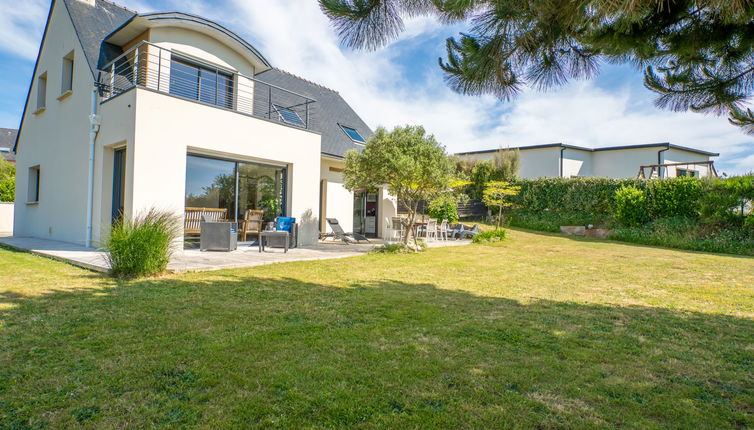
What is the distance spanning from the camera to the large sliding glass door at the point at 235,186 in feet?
33.0

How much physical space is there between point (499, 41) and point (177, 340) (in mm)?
3657

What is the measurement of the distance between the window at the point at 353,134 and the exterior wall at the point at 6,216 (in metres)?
18.9

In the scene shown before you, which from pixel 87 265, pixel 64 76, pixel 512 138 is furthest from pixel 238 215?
pixel 512 138

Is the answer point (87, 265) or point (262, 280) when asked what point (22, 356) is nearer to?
point (262, 280)

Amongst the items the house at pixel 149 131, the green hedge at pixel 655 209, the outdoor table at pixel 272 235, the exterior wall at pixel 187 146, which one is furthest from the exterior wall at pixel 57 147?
the green hedge at pixel 655 209

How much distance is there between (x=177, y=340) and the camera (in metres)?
3.44

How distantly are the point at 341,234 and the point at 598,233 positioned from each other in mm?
11091

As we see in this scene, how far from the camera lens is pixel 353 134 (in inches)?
693

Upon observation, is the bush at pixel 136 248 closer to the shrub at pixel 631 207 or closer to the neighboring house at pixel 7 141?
the shrub at pixel 631 207

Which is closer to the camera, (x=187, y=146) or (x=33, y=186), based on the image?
(x=187, y=146)

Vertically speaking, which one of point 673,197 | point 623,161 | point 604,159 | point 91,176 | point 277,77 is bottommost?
point 91,176

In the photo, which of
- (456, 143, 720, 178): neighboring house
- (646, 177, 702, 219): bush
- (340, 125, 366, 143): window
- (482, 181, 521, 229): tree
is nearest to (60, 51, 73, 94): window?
(340, 125, 366, 143): window

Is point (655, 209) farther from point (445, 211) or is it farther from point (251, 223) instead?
point (251, 223)

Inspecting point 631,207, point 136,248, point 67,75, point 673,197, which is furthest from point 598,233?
point 67,75
